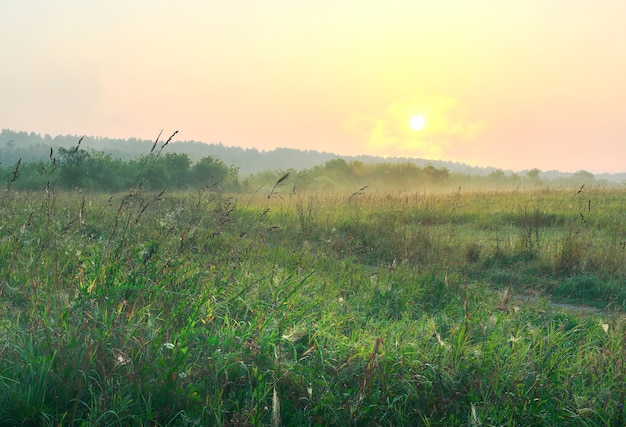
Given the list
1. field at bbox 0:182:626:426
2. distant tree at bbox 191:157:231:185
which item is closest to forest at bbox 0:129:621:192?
distant tree at bbox 191:157:231:185

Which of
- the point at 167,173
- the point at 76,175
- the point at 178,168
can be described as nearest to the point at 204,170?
the point at 178,168

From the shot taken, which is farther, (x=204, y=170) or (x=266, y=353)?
(x=204, y=170)

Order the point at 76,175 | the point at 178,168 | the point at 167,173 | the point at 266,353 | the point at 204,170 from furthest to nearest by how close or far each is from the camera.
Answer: the point at 204,170 < the point at 178,168 < the point at 167,173 < the point at 76,175 < the point at 266,353

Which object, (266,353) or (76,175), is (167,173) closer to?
(76,175)

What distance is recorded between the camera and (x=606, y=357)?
339 cm

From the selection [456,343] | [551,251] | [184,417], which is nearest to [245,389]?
[184,417]

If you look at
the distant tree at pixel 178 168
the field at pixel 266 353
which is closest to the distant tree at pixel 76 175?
the distant tree at pixel 178 168

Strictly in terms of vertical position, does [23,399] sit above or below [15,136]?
below

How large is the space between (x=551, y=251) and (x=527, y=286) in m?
1.35

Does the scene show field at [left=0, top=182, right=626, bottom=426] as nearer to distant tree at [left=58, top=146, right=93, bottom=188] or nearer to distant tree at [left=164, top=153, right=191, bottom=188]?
distant tree at [left=58, top=146, right=93, bottom=188]

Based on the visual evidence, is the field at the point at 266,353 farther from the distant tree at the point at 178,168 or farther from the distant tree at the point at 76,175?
the distant tree at the point at 178,168

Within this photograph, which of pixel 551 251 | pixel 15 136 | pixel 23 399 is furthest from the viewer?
pixel 15 136

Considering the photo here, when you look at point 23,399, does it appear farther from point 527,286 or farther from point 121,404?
point 527,286

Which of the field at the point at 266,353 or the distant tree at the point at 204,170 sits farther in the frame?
the distant tree at the point at 204,170
